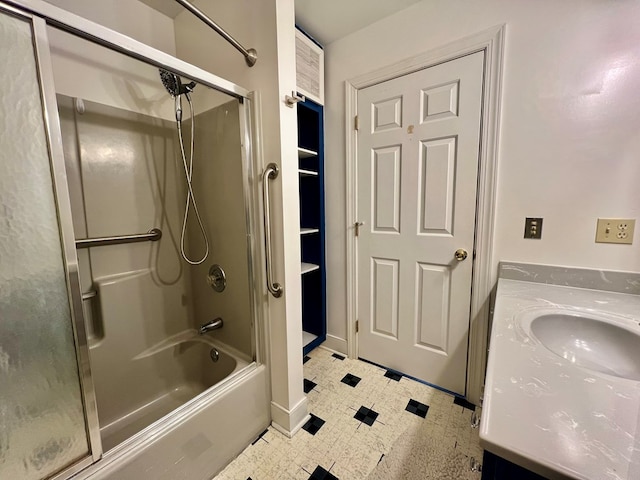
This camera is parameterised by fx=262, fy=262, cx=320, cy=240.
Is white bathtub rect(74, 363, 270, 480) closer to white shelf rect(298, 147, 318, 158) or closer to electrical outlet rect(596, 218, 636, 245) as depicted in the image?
white shelf rect(298, 147, 318, 158)

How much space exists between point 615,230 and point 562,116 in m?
A: 0.55

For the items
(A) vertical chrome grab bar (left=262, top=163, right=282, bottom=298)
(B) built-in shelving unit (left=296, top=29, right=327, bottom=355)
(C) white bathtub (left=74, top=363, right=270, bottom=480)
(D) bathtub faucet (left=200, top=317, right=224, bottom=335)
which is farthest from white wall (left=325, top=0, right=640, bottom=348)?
(D) bathtub faucet (left=200, top=317, right=224, bottom=335)

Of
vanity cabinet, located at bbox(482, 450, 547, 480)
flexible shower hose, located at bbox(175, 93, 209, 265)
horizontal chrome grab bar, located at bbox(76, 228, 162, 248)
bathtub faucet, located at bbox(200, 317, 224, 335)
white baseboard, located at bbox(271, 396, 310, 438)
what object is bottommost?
white baseboard, located at bbox(271, 396, 310, 438)

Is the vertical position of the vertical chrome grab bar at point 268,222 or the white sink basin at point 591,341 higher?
the vertical chrome grab bar at point 268,222

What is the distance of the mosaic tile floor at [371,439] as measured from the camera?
1158mm

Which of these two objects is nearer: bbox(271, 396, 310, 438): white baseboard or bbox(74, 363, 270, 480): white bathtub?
bbox(74, 363, 270, 480): white bathtub

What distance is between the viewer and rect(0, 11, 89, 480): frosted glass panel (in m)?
0.69

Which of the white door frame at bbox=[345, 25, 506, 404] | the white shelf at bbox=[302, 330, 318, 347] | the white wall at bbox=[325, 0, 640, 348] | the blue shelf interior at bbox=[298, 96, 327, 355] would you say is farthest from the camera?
the white shelf at bbox=[302, 330, 318, 347]

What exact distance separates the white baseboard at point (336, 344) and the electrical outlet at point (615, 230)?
1.58 m

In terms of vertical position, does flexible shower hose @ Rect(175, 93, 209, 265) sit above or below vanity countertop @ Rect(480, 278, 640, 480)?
above

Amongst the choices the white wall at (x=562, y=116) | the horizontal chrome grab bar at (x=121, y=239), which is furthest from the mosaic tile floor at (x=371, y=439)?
the horizontal chrome grab bar at (x=121, y=239)

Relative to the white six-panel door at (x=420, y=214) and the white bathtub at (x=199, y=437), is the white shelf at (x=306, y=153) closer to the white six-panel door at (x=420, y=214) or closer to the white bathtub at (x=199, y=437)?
the white six-panel door at (x=420, y=214)

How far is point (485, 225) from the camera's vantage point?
1.40 metres

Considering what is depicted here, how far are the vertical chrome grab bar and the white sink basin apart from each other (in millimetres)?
987
